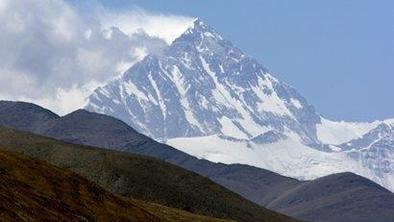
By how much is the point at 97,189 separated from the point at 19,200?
35.9 m

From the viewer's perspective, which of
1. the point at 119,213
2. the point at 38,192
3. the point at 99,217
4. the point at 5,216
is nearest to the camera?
the point at 5,216

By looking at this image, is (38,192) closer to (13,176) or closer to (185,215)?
(13,176)

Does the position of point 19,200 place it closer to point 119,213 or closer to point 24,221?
point 24,221

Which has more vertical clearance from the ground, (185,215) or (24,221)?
(185,215)

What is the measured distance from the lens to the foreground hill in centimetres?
9131

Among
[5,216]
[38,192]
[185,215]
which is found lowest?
[5,216]

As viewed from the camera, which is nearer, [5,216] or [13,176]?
[5,216]

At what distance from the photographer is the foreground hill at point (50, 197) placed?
300 feet

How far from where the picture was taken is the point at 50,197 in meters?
109

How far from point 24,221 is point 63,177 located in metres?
39.0

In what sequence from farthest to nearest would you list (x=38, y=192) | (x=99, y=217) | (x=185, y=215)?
1. (x=185, y=215)
2. (x=99, y=217)
3. (x=38, y=192)

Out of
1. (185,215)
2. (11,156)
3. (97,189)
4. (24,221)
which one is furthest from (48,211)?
(185,215)

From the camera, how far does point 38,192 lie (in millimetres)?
106812

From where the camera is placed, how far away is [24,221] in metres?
84.1
